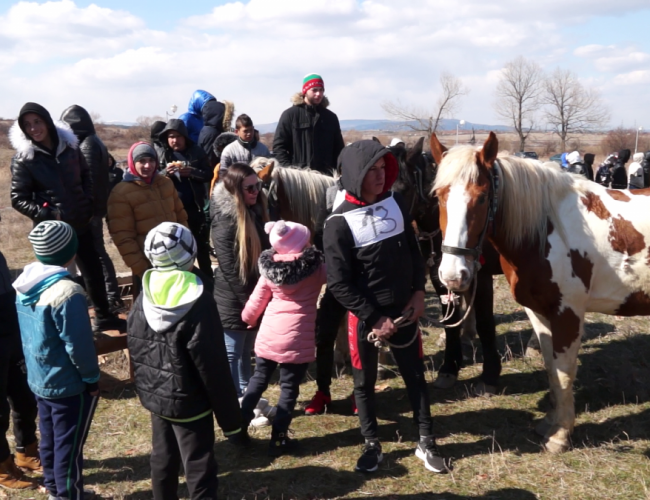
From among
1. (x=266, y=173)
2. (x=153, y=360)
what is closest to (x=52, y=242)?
(x=153, y=360)

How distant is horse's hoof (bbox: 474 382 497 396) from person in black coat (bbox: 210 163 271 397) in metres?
2.04

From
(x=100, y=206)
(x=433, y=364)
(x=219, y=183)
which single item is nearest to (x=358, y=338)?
(x=219, y=183)

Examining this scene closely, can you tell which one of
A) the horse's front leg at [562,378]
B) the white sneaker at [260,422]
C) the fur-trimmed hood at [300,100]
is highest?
the fur-trimmed hood at [300,100]

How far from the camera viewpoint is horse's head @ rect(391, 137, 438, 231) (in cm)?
466

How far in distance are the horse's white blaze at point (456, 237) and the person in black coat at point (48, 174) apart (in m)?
2.94

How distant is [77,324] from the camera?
284cm

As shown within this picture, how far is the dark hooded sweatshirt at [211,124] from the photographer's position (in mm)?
6773

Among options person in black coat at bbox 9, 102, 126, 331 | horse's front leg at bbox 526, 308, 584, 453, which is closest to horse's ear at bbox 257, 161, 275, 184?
person in black coat at bbox 9, 102, 126, 331

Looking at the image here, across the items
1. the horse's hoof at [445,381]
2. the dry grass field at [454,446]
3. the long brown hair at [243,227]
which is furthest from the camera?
the horse's hoof at [445,381]

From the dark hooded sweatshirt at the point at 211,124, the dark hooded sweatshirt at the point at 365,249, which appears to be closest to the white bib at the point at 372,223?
the dark hooded sweatshirt at the point at 365,249

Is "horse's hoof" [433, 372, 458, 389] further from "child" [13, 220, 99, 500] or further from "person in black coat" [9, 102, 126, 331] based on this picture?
"person in black coat" [9, 102, 126, 331]

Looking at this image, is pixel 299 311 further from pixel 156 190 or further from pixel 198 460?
pixel 156 190

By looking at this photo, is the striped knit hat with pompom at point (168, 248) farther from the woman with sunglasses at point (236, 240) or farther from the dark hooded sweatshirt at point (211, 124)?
the dark hooded sweatshirt at point (211, 124)

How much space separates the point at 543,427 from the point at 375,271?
189 centimetres
